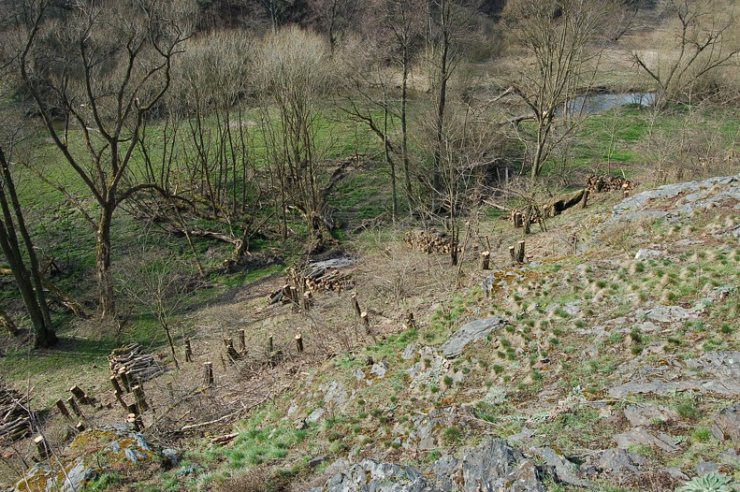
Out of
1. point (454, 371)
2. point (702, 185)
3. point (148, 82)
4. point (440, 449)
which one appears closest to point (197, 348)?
point (454, 371)

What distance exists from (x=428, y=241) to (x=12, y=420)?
1108 cm

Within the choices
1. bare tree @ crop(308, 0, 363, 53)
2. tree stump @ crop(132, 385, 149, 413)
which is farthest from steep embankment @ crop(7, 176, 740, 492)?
bare tree @ crop(308, 0, 363, 53)

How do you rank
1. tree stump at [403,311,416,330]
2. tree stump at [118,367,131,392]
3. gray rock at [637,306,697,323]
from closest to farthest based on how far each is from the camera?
gray rock at [637,306,697,323]
tree stump at [403,311,416,330]
tree stump at [118,367,131,392]

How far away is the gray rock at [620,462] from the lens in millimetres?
4406

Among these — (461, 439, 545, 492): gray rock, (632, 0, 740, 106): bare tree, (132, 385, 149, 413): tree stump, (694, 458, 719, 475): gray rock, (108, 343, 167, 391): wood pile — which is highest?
(632, 0, 740, 106): bare tree

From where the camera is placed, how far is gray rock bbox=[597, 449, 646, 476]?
4.41 metres

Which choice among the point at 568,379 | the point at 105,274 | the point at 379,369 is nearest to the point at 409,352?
the point at 379,369

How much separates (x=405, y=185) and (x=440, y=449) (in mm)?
15417

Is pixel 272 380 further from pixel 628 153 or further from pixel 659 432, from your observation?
pixel 628 153

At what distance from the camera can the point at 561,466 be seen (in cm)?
461

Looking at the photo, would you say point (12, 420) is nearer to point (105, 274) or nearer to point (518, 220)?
point (105, 274)

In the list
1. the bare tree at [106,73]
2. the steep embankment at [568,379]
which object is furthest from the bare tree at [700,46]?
the bare tree at [106,73]

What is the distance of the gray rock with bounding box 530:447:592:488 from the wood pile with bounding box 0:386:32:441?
931 cm

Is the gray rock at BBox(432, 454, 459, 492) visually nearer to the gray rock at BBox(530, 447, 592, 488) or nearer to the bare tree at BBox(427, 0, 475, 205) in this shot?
the gray rock at BBox(530, 447, 592, 488)
